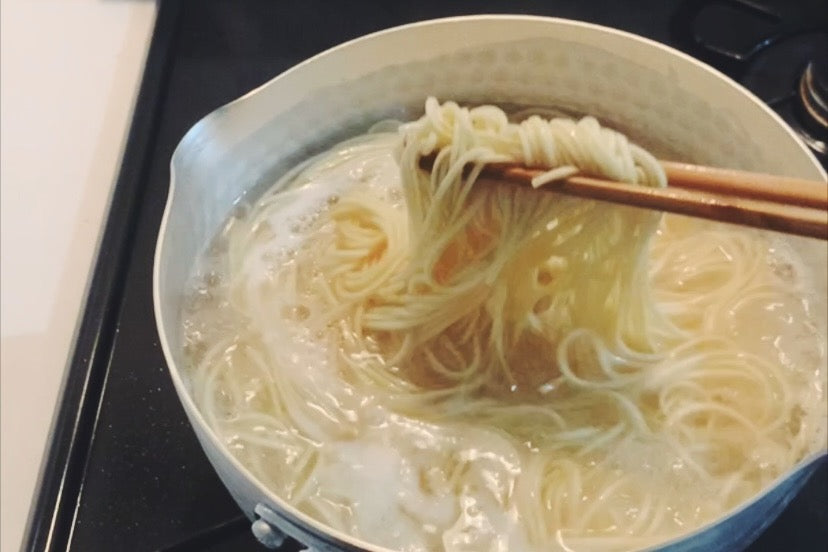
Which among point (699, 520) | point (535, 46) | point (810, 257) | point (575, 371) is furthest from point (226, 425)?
point (810, 257)

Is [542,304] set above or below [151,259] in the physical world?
above

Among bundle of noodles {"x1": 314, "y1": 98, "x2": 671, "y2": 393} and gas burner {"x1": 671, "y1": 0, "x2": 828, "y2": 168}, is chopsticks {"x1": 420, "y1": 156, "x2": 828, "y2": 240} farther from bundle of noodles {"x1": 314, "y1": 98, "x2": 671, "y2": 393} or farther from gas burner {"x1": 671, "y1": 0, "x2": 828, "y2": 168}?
gas burner {"x1": 671, "y1": 0, "x2": 828, "y2": 168}

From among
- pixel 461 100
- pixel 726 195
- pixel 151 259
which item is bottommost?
pixel 151 259

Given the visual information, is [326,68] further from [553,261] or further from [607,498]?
[607,498]

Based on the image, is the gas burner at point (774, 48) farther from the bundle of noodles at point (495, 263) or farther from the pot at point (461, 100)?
the bundle of noodles at point (495, 263)

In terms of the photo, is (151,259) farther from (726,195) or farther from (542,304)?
(726,195)

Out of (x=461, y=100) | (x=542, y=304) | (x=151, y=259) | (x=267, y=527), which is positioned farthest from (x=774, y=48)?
(x=267, y=527)

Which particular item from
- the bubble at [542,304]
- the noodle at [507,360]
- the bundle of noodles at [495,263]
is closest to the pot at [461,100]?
the noodle at [507,360]
